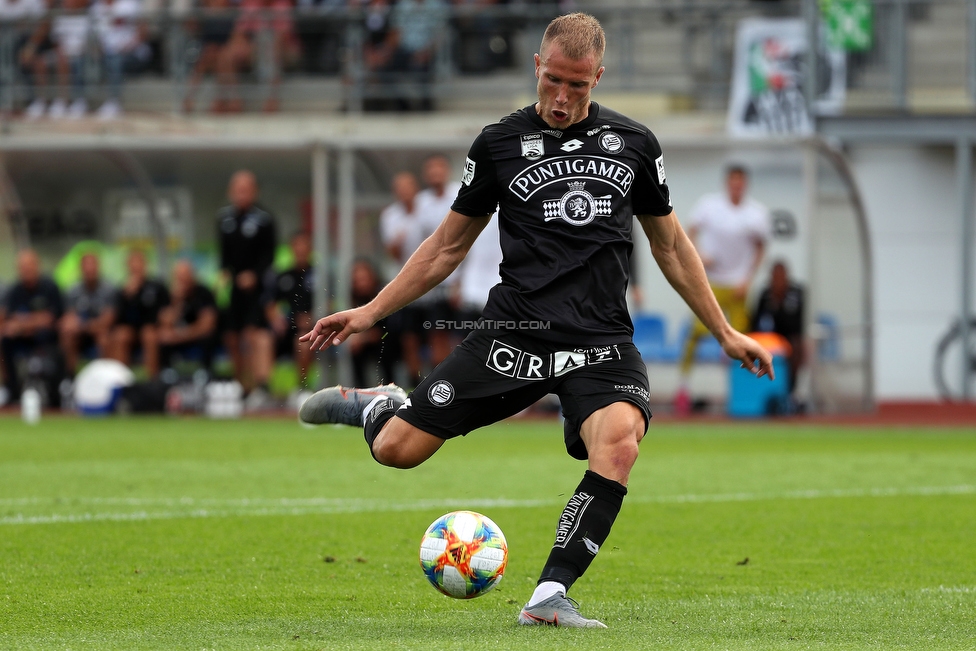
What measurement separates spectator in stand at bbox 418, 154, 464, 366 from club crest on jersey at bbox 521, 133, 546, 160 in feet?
33.5

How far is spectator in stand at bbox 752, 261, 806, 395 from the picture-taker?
55.6ft

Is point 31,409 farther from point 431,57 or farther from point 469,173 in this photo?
point 469,173

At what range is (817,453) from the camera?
12.6 metres

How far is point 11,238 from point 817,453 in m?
11.0

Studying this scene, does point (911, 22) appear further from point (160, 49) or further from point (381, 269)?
point (160, 49)

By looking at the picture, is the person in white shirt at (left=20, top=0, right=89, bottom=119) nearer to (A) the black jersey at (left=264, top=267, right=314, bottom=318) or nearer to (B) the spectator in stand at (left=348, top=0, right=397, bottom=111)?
(B) the spectator in stand at (left=348, top=0, right=397, bottom=111)

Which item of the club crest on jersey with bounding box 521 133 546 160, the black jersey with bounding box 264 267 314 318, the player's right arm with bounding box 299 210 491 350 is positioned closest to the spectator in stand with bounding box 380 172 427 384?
the black jersey with bounding box 264 267 314 318

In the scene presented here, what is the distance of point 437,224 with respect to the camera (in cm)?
1688

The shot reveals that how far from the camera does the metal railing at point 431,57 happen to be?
21859 millimetres

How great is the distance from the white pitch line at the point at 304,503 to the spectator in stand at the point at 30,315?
9.10 m

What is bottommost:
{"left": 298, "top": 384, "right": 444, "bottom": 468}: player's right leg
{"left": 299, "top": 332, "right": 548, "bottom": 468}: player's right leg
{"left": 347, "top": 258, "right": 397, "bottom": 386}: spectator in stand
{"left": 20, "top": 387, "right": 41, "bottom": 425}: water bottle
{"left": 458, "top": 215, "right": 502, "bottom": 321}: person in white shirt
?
{"left": 20, "top": 387, "right": 41, "bottom": 425}: water bottle

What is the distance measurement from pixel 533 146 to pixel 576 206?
0.27 meters

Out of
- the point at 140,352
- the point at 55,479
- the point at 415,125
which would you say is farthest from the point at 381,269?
the point at 55,479

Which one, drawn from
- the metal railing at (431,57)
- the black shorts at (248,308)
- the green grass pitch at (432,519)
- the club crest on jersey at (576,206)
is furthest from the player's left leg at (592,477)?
the metal railing at (431,57)
